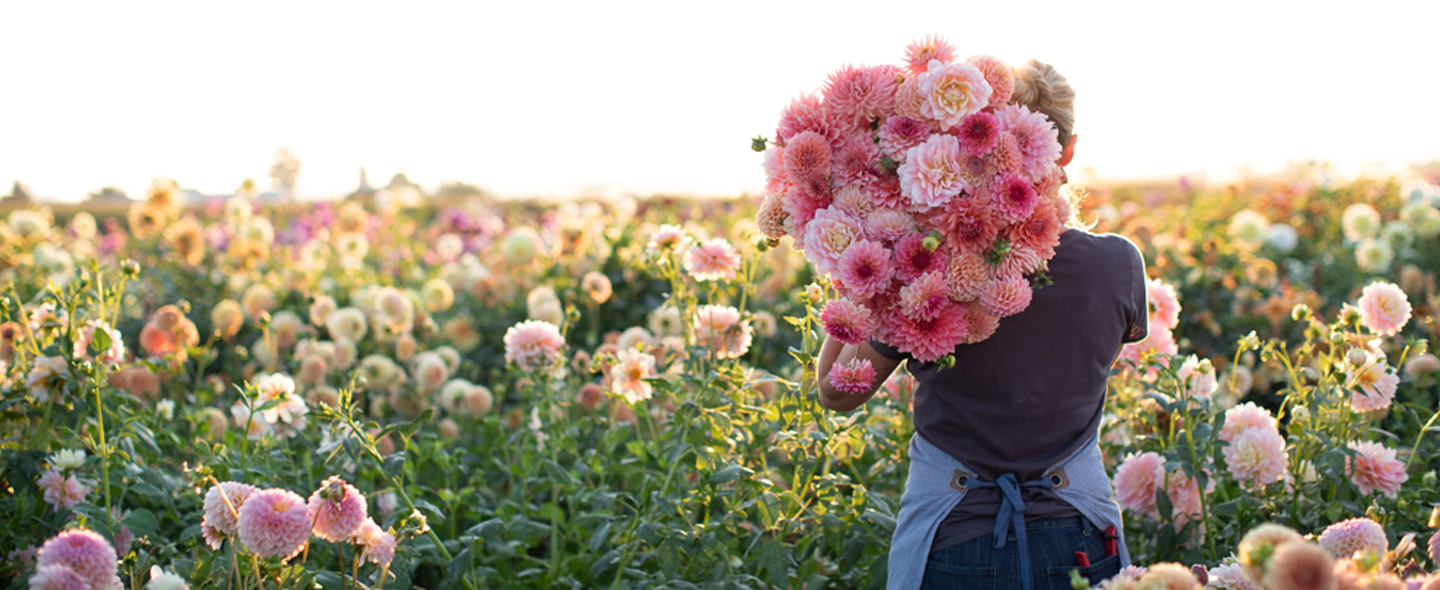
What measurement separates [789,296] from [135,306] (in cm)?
348

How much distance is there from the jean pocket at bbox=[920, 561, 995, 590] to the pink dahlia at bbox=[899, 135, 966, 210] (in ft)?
1.96

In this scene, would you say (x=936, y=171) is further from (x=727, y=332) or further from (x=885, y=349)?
(x=727, y=332)

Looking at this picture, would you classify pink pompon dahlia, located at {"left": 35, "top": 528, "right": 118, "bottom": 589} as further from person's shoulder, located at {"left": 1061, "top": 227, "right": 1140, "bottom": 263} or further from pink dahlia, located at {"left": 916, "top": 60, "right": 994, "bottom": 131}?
person's shoulder, located at {"left": 1061, "top": 227, "right": 1140, "bottom": 263}

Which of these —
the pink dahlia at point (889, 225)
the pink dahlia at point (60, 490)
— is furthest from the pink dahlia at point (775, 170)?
the pink dahlia at point (60, 490)

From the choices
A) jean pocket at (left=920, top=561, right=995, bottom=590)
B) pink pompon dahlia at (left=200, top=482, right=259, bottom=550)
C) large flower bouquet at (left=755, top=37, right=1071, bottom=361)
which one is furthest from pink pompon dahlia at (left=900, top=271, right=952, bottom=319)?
pink pompon dahlia at (left=200, top=482, right=259, bottom=550)

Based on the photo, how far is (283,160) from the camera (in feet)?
37.0

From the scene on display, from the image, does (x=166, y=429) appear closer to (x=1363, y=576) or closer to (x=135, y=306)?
(x=1363, y=576)

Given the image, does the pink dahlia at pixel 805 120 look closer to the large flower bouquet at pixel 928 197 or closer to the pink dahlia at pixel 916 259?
the large flower bouquet at pixel 928 197

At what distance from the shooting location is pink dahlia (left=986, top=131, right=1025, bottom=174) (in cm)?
132

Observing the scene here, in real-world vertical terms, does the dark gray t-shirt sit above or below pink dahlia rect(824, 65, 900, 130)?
below

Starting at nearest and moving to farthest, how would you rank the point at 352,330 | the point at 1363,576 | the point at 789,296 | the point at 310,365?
the point at 1363,576 → the point at 310,365 → the point at 352,330 → the point at 789,296

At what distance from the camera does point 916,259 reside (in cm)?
136

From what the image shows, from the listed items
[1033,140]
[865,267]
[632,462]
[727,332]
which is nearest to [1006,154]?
[1033,140]

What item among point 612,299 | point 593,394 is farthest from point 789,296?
point 593,394
